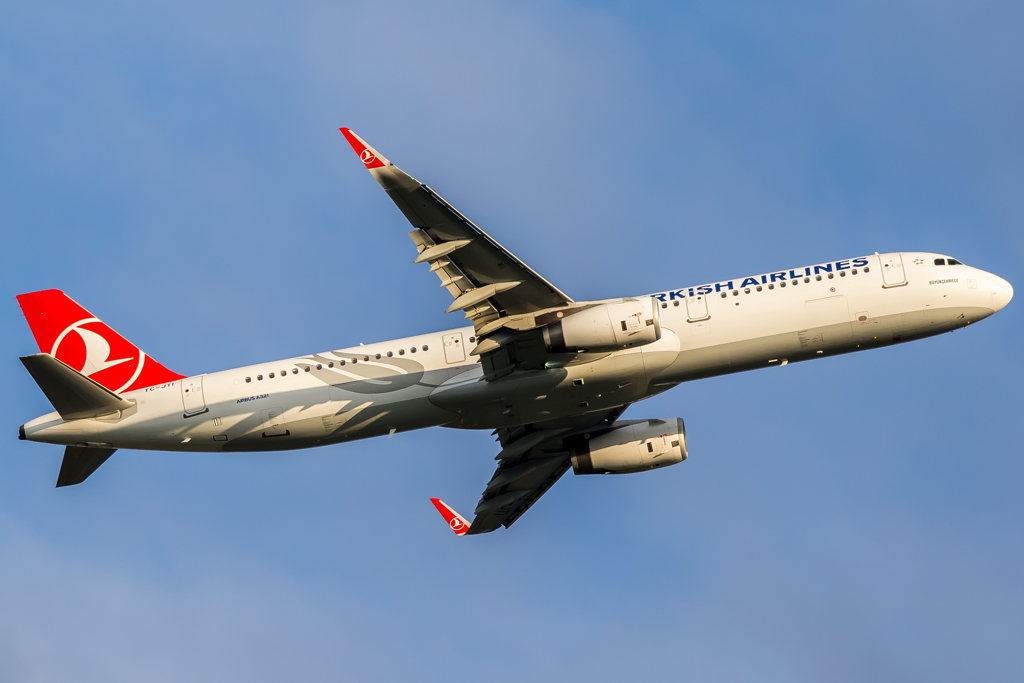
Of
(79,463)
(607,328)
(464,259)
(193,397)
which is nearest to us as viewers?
(464,259)

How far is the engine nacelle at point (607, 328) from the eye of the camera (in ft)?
123

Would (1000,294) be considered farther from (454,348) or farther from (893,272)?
(454,348)

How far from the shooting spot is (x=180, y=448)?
41.6 meters

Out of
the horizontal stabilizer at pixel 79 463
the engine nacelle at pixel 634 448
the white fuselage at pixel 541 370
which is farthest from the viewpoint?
the engine nacelle at pixel 634 448

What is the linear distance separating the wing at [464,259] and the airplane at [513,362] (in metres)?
0.10

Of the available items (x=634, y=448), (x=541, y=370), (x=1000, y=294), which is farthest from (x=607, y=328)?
(x=1000, y=294)

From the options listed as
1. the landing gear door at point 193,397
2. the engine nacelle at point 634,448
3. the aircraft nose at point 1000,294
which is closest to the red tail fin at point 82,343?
the landing gear door at point 193,397

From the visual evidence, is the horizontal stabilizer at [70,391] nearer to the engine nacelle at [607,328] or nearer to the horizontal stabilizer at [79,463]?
the horizontal stabilizer at [79,463]

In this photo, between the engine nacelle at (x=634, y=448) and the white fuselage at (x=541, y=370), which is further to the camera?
the engine nacelle at (x=634, y=448)

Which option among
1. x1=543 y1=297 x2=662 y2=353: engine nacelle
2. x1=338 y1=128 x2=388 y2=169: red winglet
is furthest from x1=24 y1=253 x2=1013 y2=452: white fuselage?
x1=338 y1=128 x2=388 y2=169: red winglet

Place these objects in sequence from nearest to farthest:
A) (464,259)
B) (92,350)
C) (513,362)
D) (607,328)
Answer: (464,259) < (607,328) < (513,362) < (92,350)

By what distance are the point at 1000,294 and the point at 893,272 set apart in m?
4.49

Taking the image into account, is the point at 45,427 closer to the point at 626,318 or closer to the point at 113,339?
the point at 113,339

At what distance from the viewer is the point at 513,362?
128 ft
